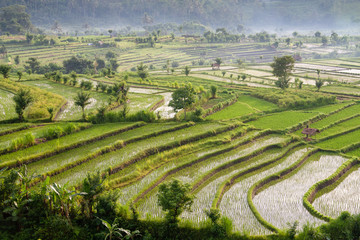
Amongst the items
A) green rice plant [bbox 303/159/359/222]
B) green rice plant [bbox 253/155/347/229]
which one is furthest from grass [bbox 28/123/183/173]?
green rice plant [bbox 303/159/359/222]

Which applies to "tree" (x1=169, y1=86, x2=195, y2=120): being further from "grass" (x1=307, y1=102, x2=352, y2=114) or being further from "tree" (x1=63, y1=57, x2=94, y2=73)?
"tree" (x1=63, y1=57, x2=94, y2=73)

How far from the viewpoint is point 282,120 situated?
2616 centimetres

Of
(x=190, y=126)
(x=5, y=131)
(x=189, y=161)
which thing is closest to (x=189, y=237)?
(x=189, y=161)

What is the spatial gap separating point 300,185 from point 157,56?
7440cm

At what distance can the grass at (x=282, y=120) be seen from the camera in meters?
24.8

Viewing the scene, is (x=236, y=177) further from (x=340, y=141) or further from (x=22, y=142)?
(x=22, y=142)

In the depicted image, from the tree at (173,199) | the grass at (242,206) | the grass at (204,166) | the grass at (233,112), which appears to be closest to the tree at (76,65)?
the grass at (233,112)

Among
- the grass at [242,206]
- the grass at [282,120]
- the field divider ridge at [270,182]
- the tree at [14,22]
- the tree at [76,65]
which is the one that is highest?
the tree at [14,22]

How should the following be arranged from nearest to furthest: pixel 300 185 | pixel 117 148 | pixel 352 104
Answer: pixel 300 185, pixel 117 148, pixel 352 104

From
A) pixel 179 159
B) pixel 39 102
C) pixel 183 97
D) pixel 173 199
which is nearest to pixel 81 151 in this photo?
pixel 179 159

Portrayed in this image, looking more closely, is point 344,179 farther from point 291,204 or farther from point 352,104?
point 352,104

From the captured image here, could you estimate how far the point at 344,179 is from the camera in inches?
666

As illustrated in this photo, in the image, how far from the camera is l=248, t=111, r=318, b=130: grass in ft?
81.3

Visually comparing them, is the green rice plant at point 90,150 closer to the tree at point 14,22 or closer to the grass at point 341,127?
the grass at point 341,127
